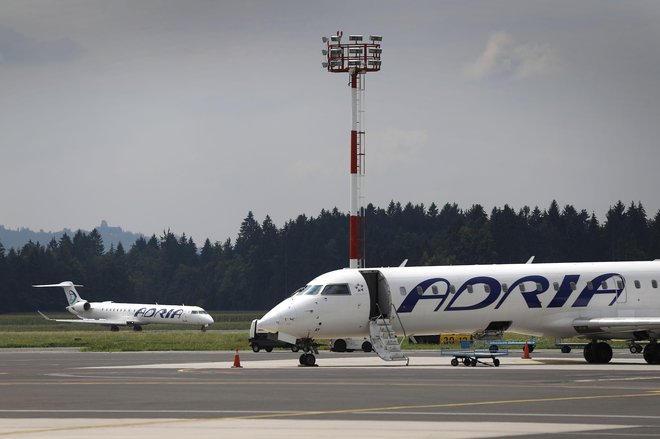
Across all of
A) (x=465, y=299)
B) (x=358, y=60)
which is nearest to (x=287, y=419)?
(x=465, y=299)

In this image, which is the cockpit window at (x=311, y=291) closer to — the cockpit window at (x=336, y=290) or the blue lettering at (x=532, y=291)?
the cockpit window at (x=336, y=290)

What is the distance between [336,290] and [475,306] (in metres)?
4.78

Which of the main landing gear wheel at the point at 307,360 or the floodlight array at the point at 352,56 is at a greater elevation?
the floodlight array at the point at 352,56

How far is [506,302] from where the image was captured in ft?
152

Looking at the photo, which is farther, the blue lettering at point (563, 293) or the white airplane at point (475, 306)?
the blue lettering at point (563, 293)

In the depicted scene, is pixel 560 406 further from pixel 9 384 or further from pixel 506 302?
pixel 506 302

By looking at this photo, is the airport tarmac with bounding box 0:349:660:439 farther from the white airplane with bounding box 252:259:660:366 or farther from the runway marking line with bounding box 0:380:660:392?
the white airplane with bounding box 252:259:660:366

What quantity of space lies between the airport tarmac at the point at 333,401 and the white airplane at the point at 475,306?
160 cm

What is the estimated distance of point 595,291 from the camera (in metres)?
47.2

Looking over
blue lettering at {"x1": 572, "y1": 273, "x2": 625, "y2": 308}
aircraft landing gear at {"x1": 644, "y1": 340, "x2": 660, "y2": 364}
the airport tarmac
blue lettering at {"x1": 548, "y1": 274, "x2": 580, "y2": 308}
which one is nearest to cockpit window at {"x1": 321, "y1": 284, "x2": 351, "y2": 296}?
the airport tarmac

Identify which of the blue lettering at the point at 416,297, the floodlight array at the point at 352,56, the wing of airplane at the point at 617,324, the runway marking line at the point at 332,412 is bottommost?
the runway marking line at the point at 332,412

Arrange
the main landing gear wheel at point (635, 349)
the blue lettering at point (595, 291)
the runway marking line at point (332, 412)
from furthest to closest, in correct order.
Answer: the main landing gear wheel at point (635, 349) → the blue lettering at point (595, 291) → the runway marking line at point (332, 412)

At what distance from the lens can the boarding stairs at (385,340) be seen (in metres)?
45.0

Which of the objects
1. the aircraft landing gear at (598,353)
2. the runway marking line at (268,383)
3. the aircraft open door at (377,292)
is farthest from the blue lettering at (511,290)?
the runway marking line at (268,383)
